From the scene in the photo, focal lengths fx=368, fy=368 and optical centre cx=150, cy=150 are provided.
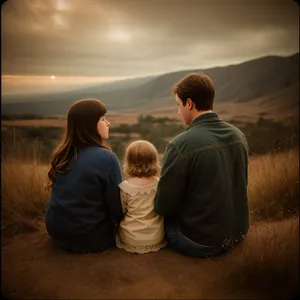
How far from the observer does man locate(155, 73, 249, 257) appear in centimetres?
182

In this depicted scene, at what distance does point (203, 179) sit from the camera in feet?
6.03

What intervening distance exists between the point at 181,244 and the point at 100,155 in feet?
2.10

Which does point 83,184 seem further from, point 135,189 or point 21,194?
point 21,194

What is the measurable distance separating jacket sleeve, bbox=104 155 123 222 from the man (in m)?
0.22

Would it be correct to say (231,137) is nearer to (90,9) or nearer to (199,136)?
(199,136)

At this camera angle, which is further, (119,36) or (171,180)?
(119,36)

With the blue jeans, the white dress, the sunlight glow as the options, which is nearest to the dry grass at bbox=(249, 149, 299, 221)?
the blue jeans

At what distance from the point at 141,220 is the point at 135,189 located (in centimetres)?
17

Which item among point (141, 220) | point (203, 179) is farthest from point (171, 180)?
point (141, 220)

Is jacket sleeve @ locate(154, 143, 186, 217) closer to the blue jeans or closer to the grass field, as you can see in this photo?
the blue jeans

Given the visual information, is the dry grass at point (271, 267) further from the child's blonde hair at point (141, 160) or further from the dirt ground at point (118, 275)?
the child's blonde hair at point (141, 160)

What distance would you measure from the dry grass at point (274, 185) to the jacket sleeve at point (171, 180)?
2.32 feet

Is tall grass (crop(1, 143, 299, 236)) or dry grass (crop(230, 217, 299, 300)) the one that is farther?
tall grass (crop(1, 143, 299, 236))

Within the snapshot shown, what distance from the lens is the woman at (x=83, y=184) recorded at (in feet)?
6.33
